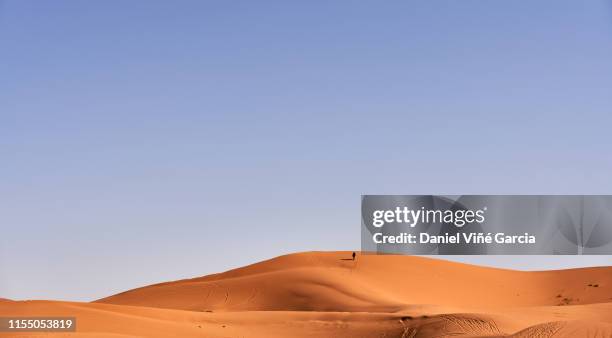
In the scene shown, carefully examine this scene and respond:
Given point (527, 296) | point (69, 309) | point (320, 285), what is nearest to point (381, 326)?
point (69, 309)

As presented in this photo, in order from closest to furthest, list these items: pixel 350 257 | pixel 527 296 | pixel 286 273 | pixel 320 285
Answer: pixel 320 285 → pixel 286 273 → pixel 527 296 → pixel 350 257

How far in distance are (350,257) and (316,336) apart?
26.6 meters

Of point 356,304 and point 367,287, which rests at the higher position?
point 367,287

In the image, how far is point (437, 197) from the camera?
22.7 m

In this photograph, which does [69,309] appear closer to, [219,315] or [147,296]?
[219,315]

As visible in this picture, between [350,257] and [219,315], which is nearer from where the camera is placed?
[219,315]

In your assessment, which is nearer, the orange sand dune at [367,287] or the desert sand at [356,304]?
the desert sand at [356,304]

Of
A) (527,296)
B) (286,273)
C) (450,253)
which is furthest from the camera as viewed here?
(527,296)

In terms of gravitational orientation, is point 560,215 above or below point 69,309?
above

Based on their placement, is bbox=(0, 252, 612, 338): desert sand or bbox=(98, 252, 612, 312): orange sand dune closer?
bbox=(0, 252, 612, 338): desert sand

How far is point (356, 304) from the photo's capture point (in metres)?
31.0

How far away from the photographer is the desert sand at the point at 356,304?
734 inches

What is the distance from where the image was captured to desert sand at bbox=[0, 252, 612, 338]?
734 inches

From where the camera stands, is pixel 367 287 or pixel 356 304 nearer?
pixel 356 304
